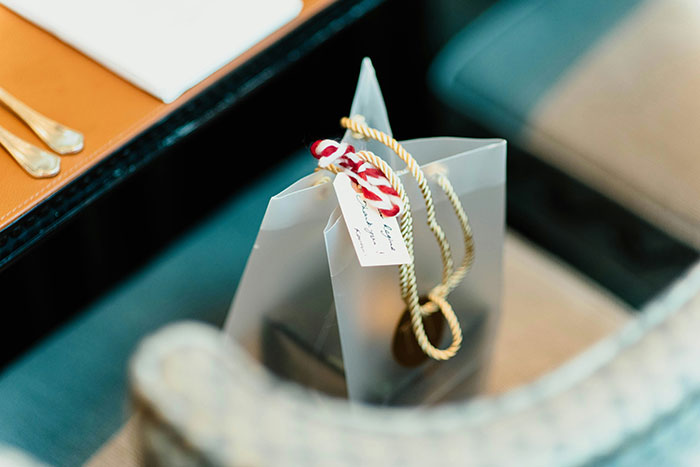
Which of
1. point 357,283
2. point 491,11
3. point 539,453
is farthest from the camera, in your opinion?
point 491,11

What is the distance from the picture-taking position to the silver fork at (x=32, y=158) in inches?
21.7

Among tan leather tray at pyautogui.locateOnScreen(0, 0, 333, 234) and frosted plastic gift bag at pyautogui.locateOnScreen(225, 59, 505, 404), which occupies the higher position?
tan leather tray at pyautogui.locateOnScreen(0, 0, 333, 234)

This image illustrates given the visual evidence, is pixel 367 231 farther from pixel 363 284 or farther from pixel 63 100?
pixel 63 100

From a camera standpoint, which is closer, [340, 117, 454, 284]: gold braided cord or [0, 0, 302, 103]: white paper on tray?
[340, 117, 454, 284]: gold braided cord

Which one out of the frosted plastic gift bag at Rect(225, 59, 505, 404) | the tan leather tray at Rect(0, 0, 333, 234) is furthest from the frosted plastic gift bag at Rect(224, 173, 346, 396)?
the tan leather tray at Rect(0, 0, 333, 234)

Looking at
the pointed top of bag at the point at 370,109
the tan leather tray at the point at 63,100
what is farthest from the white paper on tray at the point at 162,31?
the pointed top of bag at the point at 370,109

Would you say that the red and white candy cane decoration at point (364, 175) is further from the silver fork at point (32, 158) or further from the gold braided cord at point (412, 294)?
the silver fork at point (32, 158)

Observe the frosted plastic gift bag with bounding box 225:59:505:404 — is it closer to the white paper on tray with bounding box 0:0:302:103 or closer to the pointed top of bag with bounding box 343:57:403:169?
the pointed top of bag with bounding box 343:57:403:169

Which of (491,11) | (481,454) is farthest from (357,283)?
(491,11)

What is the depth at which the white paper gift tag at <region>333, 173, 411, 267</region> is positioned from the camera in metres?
0.49

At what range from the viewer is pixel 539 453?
208mm

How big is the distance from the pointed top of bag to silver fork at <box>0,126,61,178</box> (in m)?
0.23

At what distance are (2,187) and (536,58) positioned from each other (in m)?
0.63

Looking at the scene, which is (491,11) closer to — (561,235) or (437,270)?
(561,235)
